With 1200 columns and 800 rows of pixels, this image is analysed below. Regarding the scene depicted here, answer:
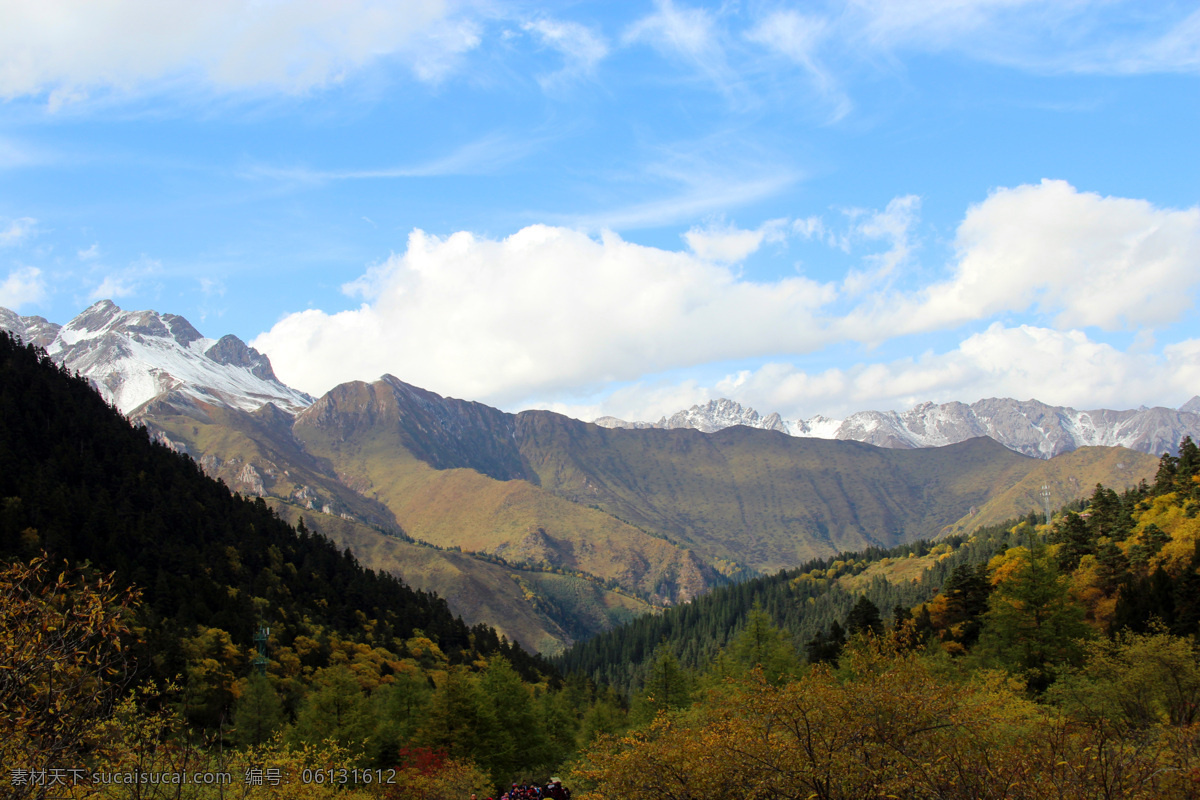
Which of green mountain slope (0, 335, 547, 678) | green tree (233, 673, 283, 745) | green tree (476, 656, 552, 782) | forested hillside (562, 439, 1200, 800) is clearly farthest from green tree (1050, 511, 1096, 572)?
green mountain slope (0, 335, 547, 678)

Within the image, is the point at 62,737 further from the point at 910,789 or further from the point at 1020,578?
the point at 1020,578

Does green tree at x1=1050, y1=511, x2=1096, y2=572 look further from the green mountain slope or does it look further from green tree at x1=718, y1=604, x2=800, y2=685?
the green mountain slope

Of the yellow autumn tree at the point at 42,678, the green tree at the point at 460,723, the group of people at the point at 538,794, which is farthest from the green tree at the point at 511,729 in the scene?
the yellow autumn tree at the point at 42,678

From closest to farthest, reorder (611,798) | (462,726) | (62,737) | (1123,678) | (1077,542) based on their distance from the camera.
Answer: (62,737), (611,798), (1123,678), (462,726), (1077,542)

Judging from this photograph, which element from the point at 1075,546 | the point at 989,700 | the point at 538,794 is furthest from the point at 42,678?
the point at 1075,546

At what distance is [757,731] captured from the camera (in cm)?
3266

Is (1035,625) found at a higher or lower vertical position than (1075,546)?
lower

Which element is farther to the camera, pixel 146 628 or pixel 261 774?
pixel 146 628

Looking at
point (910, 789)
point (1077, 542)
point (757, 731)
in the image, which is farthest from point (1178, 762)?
point (1077, 542)

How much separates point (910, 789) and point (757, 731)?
23.7 ft

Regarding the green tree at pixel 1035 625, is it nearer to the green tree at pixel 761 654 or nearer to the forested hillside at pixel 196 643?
the green tree at pixel 761 654

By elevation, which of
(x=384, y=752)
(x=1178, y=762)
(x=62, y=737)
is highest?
(x=62, y=737)

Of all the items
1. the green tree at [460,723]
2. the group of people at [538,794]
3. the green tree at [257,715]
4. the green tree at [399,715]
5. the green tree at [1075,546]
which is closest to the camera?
the group of people at [538,794]

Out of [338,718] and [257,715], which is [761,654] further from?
[257,715]
